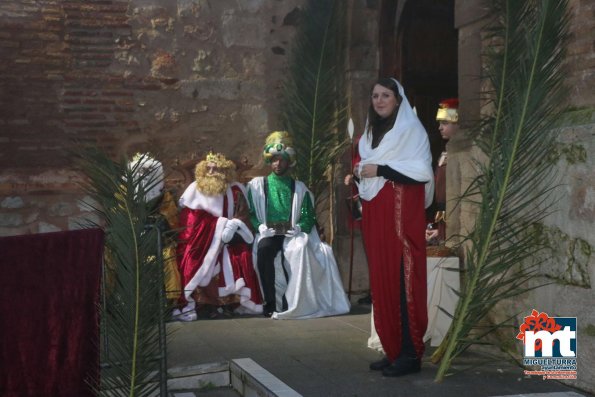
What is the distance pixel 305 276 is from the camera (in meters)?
7.44

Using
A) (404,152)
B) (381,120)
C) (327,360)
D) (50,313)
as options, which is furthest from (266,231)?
(50,313)

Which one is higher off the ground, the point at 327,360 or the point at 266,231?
the point at 266,231

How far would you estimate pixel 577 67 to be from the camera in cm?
457

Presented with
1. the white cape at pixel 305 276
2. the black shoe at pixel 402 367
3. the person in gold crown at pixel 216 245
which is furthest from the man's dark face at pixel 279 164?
the black shoe at pixel 402 367

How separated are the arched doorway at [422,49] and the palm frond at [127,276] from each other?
17.5ft

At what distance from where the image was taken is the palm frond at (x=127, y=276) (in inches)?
138

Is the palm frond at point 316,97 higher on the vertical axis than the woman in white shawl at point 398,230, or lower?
higher

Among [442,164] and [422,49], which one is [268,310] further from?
[422,49]

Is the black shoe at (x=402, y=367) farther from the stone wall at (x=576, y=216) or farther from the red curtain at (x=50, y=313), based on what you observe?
the red curtain at (x=50, y=313)

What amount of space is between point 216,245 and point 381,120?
3.01 m

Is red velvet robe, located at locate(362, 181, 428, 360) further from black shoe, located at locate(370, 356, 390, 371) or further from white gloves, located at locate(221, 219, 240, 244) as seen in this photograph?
white gloves, located at locate(221, 219, 240, 244)

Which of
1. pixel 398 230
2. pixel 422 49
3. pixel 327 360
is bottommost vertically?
pixel 327 360

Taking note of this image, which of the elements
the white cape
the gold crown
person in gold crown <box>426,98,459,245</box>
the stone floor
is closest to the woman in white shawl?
the stone floor

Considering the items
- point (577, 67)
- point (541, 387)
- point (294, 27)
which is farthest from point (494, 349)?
point (294, 27)
